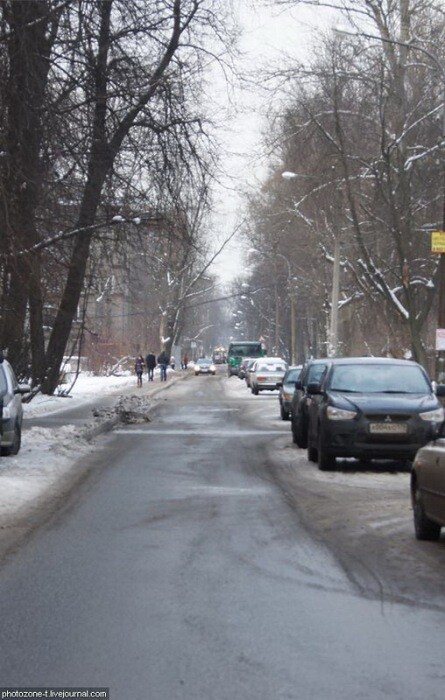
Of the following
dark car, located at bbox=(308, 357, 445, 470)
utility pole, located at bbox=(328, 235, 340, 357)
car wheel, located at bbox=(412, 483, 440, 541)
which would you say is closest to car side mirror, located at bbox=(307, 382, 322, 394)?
dark car, located at bbox=(308, 357, 445, 470)

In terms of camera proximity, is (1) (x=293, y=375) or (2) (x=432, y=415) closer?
(2) (x=432, y=415)

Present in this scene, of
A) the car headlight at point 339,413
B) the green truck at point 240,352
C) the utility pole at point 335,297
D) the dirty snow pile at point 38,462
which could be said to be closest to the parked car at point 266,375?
the utility pole at point 335,297

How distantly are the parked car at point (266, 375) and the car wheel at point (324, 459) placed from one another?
32857mm

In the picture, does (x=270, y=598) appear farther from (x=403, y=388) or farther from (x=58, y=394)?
(x=58, y=394)

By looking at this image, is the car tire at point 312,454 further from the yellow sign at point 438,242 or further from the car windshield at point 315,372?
the yellow sign at point 438,242

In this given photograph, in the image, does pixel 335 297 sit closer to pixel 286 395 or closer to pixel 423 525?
pixel 286 395

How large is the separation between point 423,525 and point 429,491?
1.49 feet

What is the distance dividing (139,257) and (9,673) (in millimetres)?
23503

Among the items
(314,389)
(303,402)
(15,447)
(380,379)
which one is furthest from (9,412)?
(303,402)

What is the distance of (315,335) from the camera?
9100 cm

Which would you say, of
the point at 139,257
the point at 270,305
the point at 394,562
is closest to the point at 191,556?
the point at 394,562

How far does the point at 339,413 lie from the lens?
16.6m

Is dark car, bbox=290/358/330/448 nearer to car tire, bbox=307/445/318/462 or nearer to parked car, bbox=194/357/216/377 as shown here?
car tire, bbox=307/445/318/462

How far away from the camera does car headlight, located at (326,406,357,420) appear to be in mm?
16516
